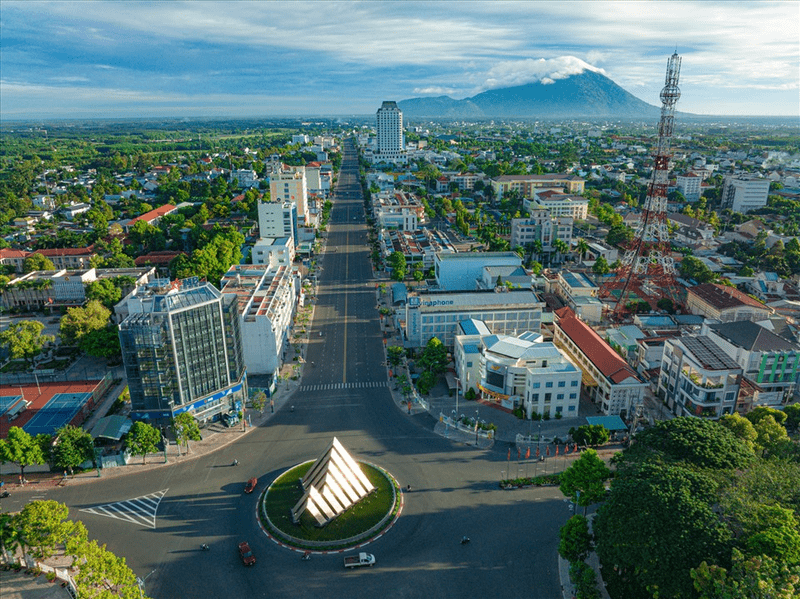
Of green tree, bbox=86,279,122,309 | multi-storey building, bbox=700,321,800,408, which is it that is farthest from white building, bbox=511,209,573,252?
green tree, bbox=86,279,122,309

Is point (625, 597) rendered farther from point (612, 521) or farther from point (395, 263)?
point (395, 263)

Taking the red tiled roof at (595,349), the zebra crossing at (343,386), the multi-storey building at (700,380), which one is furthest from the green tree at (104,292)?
the multi-storey building at (700,380)

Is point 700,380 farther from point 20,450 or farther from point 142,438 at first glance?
point 20,450

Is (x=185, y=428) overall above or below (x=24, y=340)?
below

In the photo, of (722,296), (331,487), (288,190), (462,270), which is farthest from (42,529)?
(288,190)

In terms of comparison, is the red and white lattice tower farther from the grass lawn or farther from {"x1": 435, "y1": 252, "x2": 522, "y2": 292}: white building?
the grass lawn

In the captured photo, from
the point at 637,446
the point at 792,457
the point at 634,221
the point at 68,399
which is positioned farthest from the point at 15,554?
the point at 634,221

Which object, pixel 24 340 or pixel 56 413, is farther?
pixel 24 340
